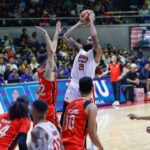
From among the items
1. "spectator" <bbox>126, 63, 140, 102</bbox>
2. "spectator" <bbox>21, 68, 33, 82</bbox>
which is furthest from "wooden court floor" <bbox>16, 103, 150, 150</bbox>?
"spectator" <bbox>21, 68, 33, 82</bbox>

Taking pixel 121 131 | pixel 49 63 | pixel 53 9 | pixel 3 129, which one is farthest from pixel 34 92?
pixel 53 9

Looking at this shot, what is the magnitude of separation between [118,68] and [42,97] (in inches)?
375

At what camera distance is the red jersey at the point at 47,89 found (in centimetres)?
759

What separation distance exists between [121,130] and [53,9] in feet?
46.3

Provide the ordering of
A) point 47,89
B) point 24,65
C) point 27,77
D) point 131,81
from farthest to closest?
1. point 24,65
2. point 131,81
3. point 27,77
4. point 47,89

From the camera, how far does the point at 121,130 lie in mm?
11750

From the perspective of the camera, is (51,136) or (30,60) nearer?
(51,136)

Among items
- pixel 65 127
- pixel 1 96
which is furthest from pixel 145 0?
pixel 65 127

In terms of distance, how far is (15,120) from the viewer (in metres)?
5.81

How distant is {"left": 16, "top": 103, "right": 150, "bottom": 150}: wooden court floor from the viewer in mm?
9956

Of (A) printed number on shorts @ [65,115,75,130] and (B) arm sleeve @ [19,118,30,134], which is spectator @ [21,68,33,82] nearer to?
(B) arm sleeve @ [19,118,30,134]

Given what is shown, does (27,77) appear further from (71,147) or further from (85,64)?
(71,147)

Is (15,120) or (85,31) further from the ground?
(15,120)

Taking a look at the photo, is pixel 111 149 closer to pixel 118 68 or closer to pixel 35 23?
pixel 118 68
